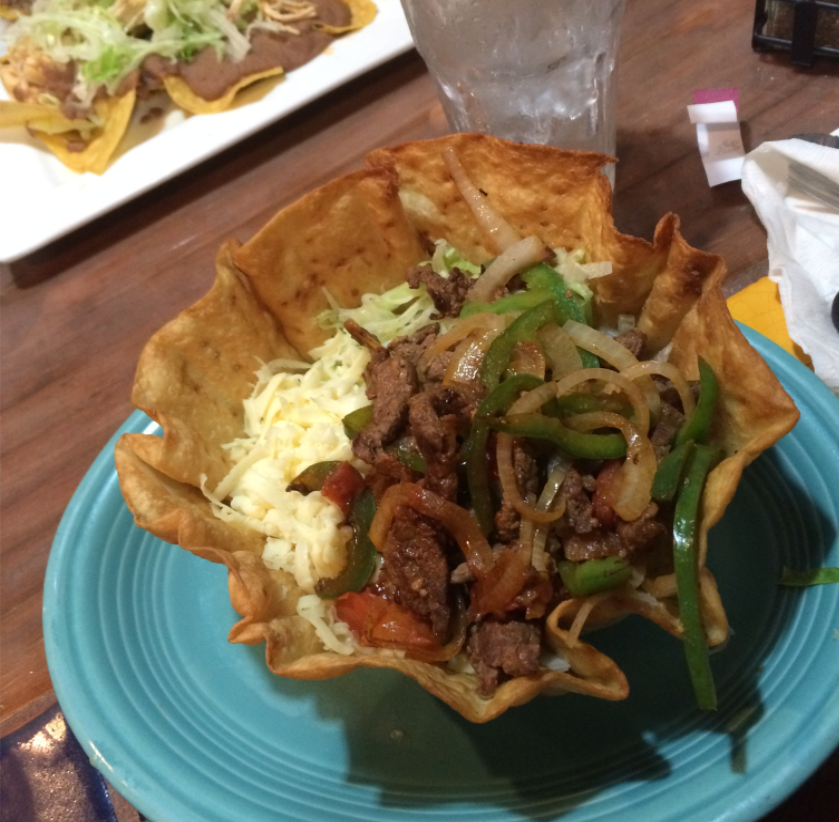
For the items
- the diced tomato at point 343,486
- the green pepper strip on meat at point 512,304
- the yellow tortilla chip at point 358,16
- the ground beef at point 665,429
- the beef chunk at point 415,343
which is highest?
the yellow tortilla chip at point 358,16

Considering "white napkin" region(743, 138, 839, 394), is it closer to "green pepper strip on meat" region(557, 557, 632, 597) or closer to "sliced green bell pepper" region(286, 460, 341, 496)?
"green pepper strip on meat" region(557, 557, 632, 597)

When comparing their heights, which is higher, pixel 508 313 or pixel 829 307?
pixel 508 313

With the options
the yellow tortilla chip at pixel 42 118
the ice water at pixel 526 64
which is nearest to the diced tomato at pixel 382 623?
the ice water at pixel 526 64

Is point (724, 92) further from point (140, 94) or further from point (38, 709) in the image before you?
point (38, 709)

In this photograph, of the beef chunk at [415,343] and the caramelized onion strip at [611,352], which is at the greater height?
the caramelized onion strip at [611,352]

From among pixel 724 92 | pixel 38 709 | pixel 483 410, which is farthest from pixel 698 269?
pixel 38 709

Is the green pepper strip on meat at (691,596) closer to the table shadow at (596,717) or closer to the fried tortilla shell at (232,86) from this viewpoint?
the table shadow at (596,717)
